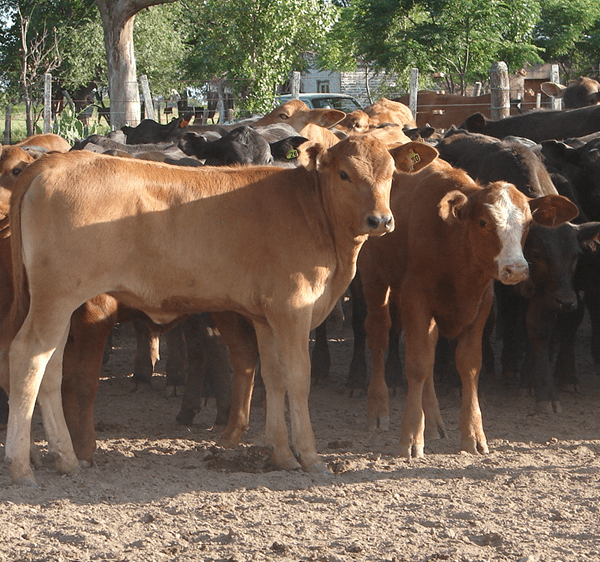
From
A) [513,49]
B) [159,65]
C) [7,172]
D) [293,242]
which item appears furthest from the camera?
[159,65]

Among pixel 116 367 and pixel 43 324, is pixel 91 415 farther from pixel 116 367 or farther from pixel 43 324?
pixel 116 367

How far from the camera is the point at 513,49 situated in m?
30.2

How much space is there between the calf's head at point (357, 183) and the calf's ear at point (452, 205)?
435 millimetres

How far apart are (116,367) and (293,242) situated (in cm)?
401

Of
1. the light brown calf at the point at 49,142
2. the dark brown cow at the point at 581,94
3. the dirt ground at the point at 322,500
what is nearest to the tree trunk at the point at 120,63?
the light brown calf at the point at 49,142

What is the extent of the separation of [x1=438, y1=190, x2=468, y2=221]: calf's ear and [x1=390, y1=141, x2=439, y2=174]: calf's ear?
1.15 feet

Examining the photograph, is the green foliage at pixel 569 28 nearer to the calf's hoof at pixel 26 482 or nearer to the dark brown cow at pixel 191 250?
the dark brown cow at pixel 191 250

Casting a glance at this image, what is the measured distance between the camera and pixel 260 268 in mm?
5531

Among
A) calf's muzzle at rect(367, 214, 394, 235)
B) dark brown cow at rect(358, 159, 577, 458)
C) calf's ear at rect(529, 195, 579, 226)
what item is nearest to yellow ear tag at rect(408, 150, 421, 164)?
dark brown cow at rect(358, 159, 577, 458)

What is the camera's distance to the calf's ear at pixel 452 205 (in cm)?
589

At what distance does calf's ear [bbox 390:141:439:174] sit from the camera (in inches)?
238

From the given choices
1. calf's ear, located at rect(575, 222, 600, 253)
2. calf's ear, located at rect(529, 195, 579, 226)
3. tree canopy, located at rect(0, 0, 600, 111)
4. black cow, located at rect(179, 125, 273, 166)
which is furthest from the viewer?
tree canopy, located at rect(0, 0, 600, 111)

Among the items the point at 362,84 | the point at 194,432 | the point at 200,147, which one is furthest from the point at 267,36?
the point at 362,84

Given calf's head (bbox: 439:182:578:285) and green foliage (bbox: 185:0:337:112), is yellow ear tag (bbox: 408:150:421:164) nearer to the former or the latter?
calf's head (bbox: 439:182:578:285)
